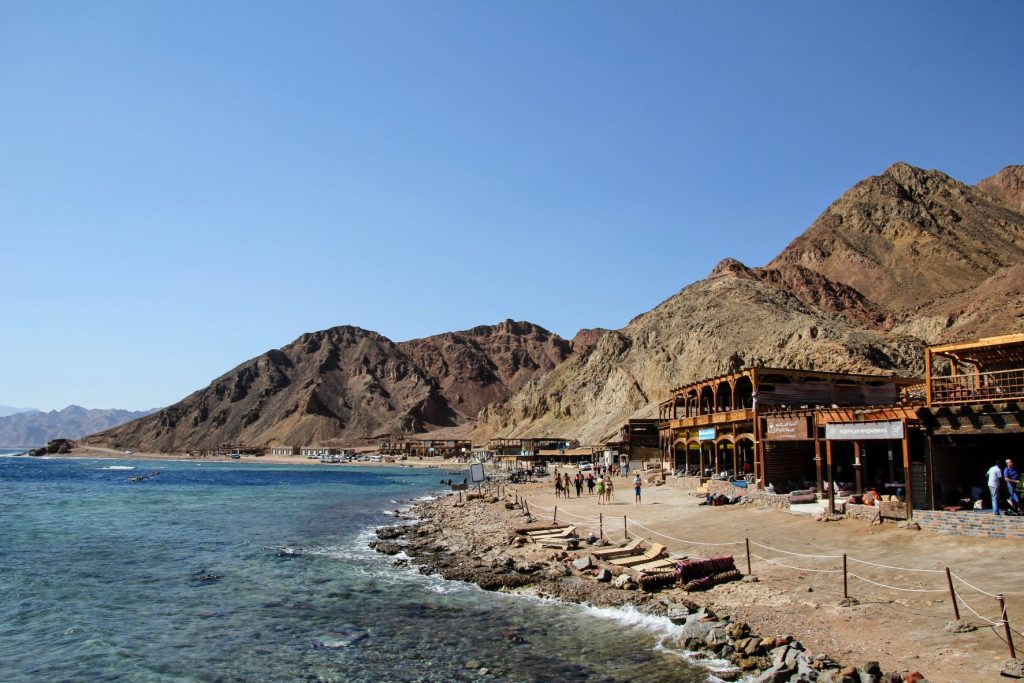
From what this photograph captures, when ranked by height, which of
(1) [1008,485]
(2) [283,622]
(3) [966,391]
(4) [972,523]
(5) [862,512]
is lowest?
(2) [283,622]

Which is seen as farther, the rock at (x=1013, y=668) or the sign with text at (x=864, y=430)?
the sign with text at (x=864, y=430)

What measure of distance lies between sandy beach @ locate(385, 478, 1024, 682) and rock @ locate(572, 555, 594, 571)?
52.2 inches

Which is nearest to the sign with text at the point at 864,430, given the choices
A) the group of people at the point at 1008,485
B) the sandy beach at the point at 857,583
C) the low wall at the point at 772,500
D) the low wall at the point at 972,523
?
the low wall at the point at 772,500

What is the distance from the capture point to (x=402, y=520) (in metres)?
40.3

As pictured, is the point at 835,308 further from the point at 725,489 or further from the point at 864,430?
→ the point at 864,430

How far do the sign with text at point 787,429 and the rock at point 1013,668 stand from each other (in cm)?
1765

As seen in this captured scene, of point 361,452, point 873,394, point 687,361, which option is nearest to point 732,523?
point 873,394

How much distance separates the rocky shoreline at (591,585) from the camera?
11.7m

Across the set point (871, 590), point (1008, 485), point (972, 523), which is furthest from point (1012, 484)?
point (871, 590)

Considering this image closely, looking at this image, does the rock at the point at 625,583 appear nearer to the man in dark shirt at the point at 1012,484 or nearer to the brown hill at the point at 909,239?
the man in dark shirt at the point at 1012,484

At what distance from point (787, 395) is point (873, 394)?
269 inches

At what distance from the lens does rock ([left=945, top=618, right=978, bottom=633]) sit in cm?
1198

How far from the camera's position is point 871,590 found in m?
15.1

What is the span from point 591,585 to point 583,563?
177 centimetres
